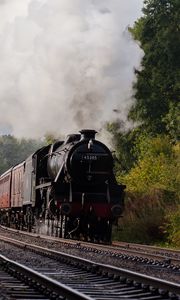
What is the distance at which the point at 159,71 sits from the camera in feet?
122

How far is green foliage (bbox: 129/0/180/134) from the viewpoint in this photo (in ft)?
122

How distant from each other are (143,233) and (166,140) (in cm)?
1483

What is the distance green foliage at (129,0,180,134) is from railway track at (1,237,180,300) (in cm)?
2625

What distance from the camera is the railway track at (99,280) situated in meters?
7.06

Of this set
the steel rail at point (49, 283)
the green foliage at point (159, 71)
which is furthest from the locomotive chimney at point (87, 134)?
the green foliage at point (159, 71)

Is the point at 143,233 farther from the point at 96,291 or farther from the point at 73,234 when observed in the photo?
the point at 96,291

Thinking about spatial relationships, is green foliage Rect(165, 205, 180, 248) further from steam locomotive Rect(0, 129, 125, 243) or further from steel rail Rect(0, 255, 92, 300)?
steel rail Rect(0, 255, 92, 300)

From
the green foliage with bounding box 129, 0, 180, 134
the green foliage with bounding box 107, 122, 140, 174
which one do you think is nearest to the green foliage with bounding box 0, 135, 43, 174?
the green foliage with bounding box 107, 122, 140, 174

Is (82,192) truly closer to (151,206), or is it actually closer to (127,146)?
(151,206)

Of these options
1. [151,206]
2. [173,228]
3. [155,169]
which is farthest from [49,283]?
[155,169]

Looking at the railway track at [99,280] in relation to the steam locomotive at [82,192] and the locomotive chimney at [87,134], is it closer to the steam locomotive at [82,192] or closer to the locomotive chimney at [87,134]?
the steam locomotive at [82,192]

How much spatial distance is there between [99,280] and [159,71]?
2979 centimetres

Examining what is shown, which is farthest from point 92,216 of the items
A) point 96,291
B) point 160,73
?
point 160,73

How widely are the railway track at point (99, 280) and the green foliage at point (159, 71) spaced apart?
2625 cm
